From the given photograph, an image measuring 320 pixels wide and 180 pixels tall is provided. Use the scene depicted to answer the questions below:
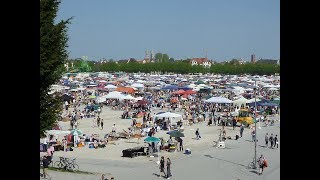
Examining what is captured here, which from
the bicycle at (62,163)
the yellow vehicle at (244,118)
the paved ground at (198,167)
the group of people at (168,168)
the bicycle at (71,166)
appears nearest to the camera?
the group of people at (168,168)

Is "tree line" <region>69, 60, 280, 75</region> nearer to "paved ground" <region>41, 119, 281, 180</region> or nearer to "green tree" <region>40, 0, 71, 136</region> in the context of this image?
"paved ground" <region>41, 119, 281, 180</region>

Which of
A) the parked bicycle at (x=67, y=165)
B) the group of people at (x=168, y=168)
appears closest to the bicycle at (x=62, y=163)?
the parked bicycle at (x=67, y=165)

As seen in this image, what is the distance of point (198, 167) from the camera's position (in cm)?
1609

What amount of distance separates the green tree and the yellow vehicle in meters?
20.3

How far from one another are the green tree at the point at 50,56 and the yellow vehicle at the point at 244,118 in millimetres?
20306

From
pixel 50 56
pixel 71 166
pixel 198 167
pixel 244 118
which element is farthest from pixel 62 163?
pixel 244 118

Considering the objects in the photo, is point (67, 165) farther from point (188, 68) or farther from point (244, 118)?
point (188, 68)

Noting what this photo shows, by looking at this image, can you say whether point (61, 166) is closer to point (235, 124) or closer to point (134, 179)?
point (134, 179)

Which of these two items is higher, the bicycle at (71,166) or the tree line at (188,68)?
the tree line at (188,68)

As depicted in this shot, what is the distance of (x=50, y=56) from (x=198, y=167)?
7.96 meters

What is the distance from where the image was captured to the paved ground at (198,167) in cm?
1451

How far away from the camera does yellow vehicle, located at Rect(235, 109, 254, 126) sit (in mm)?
29500

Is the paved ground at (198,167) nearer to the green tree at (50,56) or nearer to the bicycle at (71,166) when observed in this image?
the bicycle at (71,166)

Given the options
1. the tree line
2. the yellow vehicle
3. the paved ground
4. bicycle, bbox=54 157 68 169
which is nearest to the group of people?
the paved ground
